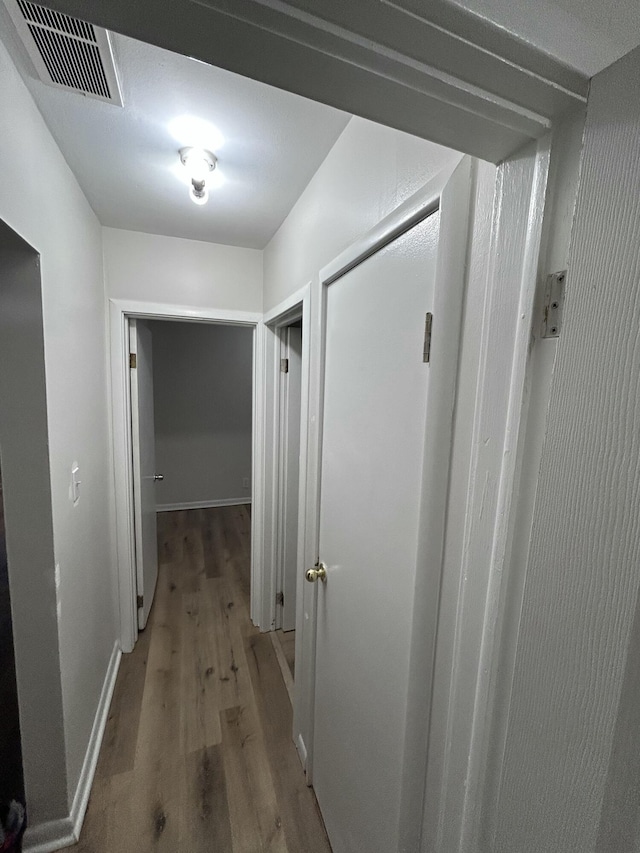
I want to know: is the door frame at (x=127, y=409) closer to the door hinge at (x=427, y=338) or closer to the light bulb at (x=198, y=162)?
the light bulb at (x=198, y=162)

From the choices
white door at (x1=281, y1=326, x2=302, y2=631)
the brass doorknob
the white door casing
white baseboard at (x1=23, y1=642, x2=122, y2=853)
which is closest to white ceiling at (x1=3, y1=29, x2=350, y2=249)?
the white door casing

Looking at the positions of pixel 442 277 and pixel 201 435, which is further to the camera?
pixel 201 435

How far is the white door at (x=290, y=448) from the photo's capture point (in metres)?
2.01

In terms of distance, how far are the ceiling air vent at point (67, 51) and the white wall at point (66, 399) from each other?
9 centimetres

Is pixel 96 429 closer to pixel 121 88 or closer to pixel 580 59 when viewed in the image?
pixel 121 88

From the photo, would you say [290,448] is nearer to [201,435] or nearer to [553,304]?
[553,304]

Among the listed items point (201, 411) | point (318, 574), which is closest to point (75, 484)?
point (318, 574)

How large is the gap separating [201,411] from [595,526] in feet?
13.6

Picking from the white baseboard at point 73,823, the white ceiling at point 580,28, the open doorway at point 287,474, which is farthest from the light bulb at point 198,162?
the white baseboard at point 73,823

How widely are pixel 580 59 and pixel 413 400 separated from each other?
504mm

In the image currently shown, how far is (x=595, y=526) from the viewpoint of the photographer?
372 mm

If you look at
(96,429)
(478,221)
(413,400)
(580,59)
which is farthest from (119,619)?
(580,59)

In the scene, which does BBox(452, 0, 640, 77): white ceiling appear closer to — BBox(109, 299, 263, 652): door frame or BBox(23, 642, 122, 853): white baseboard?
BBox(109, 299, 263, 652): door frame

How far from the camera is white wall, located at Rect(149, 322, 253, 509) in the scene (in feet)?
12.9
